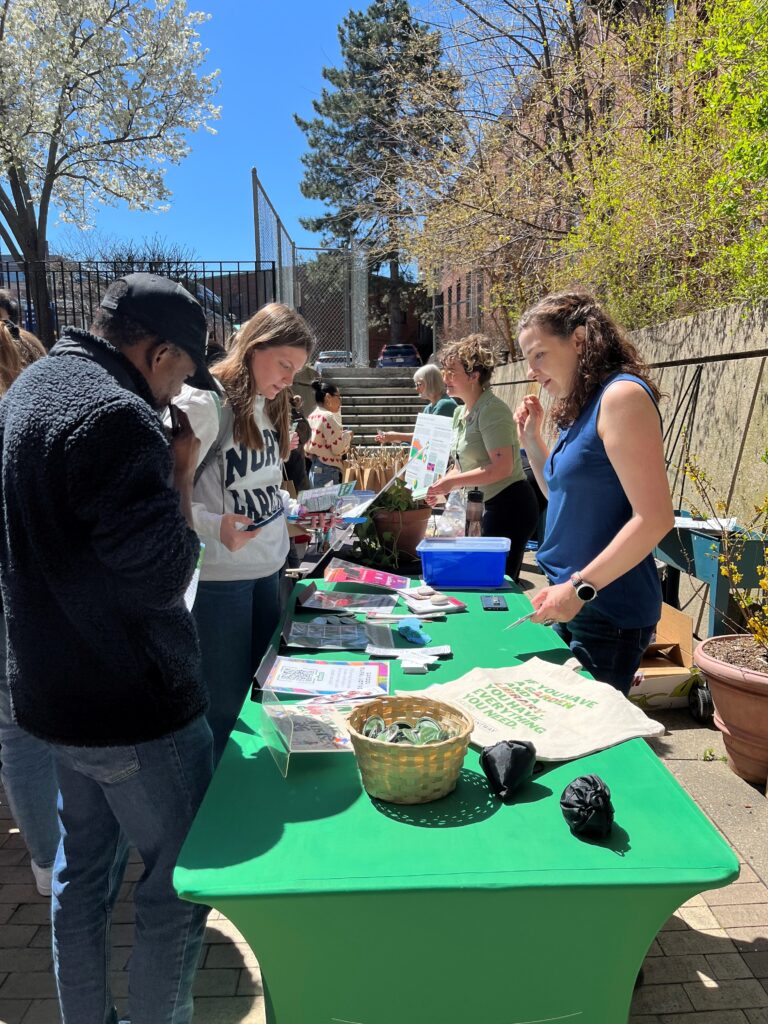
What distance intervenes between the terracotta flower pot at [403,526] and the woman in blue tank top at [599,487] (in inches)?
32.6

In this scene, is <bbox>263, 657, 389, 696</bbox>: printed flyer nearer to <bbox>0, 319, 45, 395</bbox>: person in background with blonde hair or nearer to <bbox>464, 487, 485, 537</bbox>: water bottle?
<bbox>0, 319, 45, 395</bbox>: person in background with blonde hair

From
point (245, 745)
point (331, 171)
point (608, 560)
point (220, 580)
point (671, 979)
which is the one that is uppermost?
point (331, 171)

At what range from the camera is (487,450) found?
11.6ft

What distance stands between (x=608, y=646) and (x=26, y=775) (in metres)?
1.73

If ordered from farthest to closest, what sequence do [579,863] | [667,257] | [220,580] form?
[667,257] → [220,580] → [579,863]

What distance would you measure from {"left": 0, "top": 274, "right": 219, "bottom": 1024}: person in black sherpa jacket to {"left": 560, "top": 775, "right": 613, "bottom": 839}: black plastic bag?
712 millimetres

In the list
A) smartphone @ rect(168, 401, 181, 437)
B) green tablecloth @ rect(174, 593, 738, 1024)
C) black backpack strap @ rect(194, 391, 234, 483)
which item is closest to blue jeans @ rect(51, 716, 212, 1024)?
green tablecloth @ rect(174, 593, 738, 1024)

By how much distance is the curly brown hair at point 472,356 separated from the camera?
3535 mm

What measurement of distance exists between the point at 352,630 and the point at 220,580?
0.41 meters

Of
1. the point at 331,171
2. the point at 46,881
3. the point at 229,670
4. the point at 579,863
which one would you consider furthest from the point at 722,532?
the point at 331,171

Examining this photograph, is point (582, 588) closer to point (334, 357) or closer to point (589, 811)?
point (589, 811)

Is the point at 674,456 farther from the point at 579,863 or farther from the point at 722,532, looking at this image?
the point at 579,863

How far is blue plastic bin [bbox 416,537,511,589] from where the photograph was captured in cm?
242

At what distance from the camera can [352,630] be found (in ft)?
6.63
